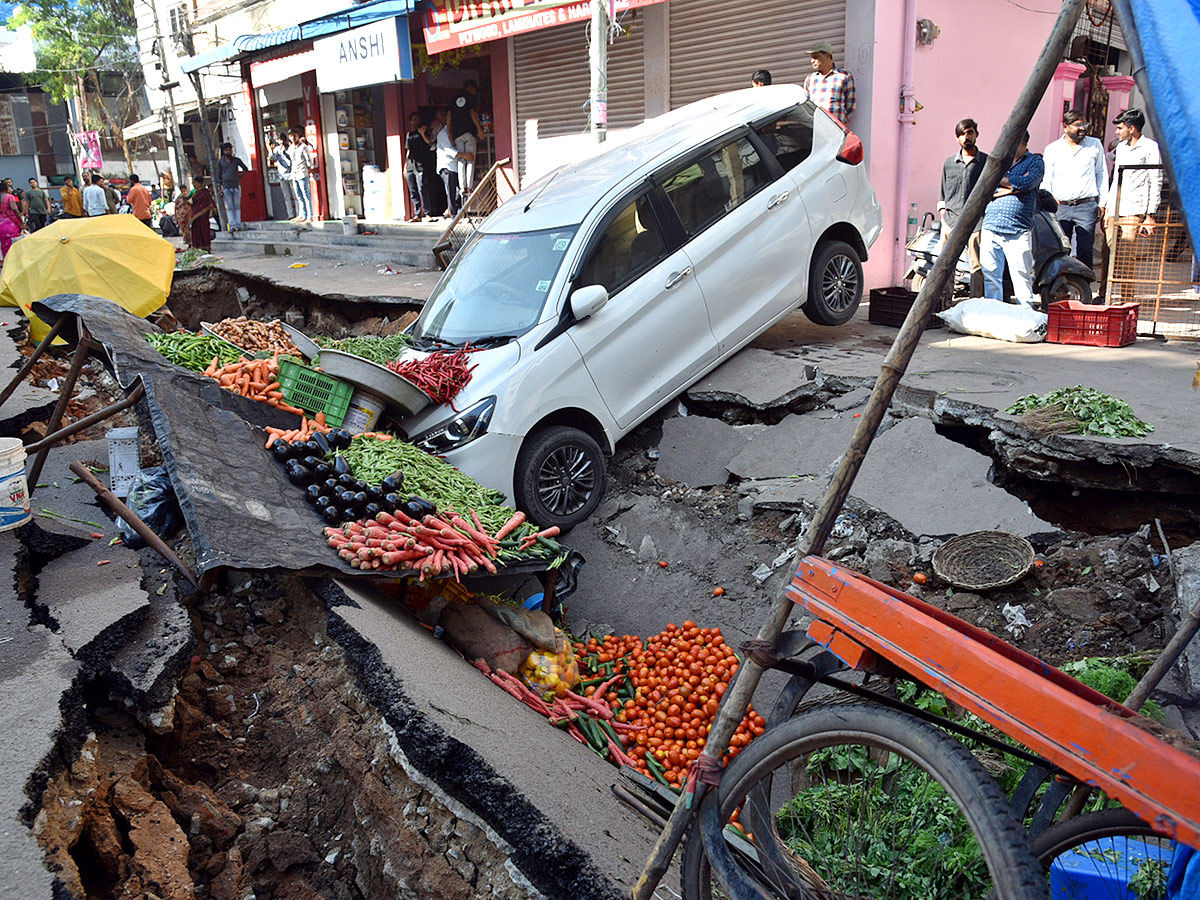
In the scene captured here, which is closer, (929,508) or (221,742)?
(221,742)

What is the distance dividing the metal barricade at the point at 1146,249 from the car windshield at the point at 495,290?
242 inches

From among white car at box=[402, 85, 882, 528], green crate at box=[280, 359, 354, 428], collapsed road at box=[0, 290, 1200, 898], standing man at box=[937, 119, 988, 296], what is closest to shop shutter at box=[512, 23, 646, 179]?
standing man at box=[937, 119, 988, 296]

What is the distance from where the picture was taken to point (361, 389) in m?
6.64

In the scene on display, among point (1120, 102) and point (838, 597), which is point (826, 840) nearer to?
point (838, 597)

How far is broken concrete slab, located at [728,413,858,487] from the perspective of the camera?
695 centimetres

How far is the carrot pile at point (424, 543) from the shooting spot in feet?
16.0

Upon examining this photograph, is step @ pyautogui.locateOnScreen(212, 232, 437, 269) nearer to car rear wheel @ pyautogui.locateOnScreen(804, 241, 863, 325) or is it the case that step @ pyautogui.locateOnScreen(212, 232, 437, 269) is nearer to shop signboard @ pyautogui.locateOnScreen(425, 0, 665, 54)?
shop signboard @ pyautogui.locateOnScreen(425, 0, 665, 54)

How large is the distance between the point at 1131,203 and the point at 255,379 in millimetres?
9288

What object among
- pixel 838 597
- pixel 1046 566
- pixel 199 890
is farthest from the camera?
pixel 1046 566

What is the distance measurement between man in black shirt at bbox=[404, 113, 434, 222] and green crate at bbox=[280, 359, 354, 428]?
13037 millimetres

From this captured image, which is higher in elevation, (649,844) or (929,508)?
(929,508)

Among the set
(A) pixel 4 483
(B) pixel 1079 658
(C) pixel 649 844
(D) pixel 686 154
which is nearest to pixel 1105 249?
(D) pixel 686 154

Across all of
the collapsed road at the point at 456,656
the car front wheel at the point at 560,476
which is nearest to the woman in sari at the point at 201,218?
the collapsed road at the point at 456,656

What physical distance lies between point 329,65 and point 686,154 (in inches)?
531
